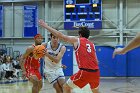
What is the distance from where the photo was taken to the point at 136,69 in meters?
21.6

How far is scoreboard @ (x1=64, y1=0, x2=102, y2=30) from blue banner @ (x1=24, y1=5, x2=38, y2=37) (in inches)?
99.7

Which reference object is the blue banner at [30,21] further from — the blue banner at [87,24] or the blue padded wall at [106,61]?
the blue padded wall at [106,61]

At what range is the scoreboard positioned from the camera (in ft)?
70.0

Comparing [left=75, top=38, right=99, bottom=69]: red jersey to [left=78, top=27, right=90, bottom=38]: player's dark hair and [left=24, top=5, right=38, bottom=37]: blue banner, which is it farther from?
[left=24, top=5, right=38, bottom=37]: blue banner

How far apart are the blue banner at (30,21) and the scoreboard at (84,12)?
99.7 inches

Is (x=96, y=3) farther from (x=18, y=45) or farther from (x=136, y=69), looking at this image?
(x=18, y=45)

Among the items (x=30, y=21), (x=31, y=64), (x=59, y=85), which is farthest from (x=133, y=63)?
(x=59, y=85)

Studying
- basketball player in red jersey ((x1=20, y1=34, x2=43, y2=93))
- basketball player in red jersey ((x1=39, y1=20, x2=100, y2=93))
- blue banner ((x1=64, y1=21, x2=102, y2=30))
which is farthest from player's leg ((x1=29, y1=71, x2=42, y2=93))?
blue banner ((x1=64, y1=21, x2=102, y2=30))

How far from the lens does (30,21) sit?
23.1m

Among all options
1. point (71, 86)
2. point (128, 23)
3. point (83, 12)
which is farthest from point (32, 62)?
point (128, 23)

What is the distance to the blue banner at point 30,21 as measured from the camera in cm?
2309

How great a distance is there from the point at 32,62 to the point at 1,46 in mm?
16517

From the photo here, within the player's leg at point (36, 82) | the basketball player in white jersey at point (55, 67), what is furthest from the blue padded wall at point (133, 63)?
the player's leg at point (36, 82)

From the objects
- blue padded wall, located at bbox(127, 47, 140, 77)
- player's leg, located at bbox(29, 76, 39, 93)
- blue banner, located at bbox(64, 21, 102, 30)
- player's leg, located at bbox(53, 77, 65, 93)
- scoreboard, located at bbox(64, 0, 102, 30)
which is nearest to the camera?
player's leg, located at bbox(53, 77, 65, 93)
